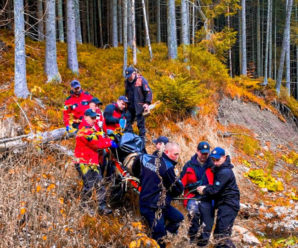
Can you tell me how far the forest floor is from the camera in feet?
11.3

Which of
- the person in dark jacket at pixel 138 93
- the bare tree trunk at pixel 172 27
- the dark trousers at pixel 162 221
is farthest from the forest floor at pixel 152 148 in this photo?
the person in dark jacket at pixel 138 93

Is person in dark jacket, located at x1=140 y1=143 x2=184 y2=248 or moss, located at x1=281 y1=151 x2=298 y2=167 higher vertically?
person in dark jacket, located at x1=140 y1=143 x2=184 y2=248

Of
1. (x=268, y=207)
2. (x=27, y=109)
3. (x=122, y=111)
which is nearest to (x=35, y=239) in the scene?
(x=122, y=111)

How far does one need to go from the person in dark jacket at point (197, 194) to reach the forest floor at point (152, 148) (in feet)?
0.97

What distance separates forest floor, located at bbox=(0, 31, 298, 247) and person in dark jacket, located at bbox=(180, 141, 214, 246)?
0.30 m

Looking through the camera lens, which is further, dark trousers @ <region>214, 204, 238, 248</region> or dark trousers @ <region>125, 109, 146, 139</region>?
dark trousers @ <region>125, 109, 146, 139</region>

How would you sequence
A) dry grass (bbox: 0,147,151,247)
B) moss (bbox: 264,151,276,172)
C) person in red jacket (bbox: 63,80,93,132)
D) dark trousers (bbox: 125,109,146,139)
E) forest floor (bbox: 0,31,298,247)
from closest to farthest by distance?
dry grass (bbox: 0,147,151,247)
forest floor (bbox: 0,31,298,247)
person in red jacket (bbox: 63,80,93,132)
dark trousers (bbox: 125,109,146,139)
moss (bbox: 264,151,276,172)

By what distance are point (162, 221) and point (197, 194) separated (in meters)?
0.96

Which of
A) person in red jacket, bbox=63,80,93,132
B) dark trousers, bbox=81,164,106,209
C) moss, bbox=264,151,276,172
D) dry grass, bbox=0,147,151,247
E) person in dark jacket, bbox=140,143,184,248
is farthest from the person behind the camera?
moss, bbox=264,151,276,172

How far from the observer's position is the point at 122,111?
568 cm

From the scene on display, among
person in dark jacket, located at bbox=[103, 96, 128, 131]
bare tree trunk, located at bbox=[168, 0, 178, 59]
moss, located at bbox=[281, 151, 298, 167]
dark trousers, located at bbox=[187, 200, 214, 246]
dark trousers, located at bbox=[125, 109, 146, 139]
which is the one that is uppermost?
bare tree trunk, located at bbox=[168, 0, 178, 59]

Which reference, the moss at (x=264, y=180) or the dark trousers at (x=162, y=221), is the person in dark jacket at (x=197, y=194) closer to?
the dark trousers at (x=162, y=221)

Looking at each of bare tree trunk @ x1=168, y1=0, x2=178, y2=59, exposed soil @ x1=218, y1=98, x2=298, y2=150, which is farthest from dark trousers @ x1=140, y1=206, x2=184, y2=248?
bare tree trunk @ x1=168, y1=0, x2=178, y2=59

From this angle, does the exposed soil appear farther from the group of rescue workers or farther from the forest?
the group of rescue workers
